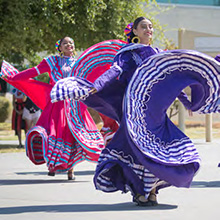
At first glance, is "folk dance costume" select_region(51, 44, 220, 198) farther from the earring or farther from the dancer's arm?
the earring

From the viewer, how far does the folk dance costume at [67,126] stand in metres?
7.54

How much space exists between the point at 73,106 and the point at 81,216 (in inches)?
116

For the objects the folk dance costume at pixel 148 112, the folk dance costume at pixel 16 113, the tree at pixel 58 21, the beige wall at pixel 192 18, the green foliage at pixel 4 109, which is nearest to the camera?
the folk dance costume at pixel 148 112

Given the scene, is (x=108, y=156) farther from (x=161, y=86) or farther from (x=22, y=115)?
(x=22, y=115)

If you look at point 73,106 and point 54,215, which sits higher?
point 73,106

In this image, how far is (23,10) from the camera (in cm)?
1220

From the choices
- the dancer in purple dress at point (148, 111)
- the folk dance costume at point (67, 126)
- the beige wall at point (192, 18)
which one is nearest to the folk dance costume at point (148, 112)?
the dancer in purple dress at point (148, 111)

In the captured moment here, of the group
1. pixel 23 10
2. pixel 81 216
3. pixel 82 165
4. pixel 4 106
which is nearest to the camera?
pixel 81 216

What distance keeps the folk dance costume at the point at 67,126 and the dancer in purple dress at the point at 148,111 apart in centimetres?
177

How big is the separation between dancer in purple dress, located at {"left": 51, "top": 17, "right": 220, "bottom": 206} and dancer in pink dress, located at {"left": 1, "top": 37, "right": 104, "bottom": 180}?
2035 mm

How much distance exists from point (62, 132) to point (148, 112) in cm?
258

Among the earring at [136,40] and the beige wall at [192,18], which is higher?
the beige wall at [192,18]

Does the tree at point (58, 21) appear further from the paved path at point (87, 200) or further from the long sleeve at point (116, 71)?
the long sleeve at point (116, 71)

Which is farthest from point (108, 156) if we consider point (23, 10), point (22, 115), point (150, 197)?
point (22, 115)
